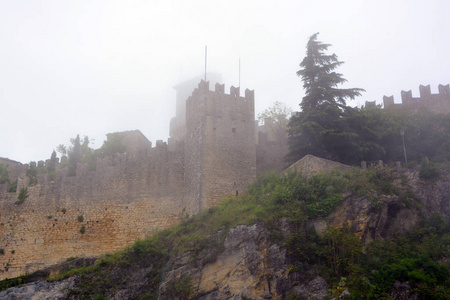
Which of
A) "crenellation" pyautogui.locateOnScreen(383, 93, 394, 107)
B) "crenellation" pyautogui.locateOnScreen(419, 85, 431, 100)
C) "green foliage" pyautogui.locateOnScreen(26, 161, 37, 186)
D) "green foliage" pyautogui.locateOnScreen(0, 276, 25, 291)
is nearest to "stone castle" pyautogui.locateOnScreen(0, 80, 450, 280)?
"green foliage" pyautogui.locateOnScreen(26, 161, 37, 186)

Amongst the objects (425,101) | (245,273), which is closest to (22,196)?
(245,273)

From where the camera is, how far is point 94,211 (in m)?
29.5

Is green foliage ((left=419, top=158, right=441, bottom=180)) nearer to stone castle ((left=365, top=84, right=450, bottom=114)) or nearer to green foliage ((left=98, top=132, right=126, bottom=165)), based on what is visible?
stone castle ((left=365, top=84, right=450, bottom=114))

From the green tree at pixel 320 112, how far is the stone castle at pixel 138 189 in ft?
8.38

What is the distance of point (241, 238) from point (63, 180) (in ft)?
45.2

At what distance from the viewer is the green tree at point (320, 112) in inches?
1096

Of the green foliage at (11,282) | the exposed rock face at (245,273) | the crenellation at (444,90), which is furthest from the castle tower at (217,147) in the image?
the crenellation at (444,90)

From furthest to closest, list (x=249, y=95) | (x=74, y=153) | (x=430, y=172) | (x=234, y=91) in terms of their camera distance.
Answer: (x=74, y=153)
(x=249, y=95)
(x=234, y=91)
(x=430, y=172)

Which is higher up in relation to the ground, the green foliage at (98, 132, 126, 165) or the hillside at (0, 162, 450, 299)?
the green foliage at (98, 132, 126, 165)

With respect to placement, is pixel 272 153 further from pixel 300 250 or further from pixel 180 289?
pixel 180 289

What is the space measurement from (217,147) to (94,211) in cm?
801

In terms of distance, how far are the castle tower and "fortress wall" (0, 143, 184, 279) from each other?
149cm

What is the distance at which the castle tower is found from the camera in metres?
27.3

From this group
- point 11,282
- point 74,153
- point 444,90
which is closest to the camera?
point 11,282
